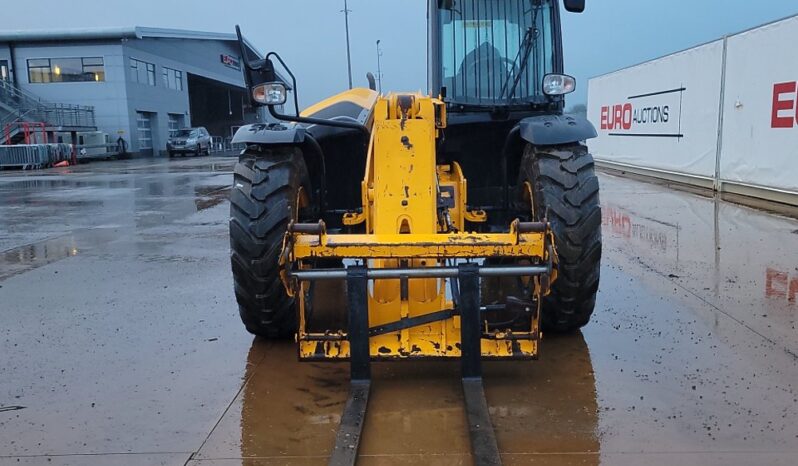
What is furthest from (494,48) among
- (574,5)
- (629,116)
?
(629,116)

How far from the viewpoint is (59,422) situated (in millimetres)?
3762

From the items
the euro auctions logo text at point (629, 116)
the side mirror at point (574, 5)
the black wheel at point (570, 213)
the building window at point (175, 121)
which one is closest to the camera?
the black wheel at point (570, 213)

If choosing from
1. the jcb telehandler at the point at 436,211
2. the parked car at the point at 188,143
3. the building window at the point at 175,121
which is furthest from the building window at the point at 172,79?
the jcb telehandler at the point at 436,211

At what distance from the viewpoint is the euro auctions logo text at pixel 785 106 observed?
36.4 ft

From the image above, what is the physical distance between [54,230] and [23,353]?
6.81m

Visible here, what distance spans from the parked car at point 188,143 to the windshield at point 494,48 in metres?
36.7

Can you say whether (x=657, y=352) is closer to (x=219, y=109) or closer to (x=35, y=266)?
(x=35, y=266)

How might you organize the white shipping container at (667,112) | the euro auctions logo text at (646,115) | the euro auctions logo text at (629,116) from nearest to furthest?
1. the white shipping container at (667,112)
2. the euro auctions logo text at (646,115)
3. the euro auctions logo text at (629,116)

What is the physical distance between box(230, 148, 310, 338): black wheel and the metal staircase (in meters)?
33.1

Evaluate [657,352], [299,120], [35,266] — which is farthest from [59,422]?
[35,266]

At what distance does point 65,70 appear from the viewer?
38.8 m

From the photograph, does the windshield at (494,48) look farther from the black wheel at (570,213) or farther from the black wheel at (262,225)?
the black wheel at (262,225)

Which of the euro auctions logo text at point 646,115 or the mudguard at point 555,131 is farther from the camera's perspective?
the euro auctions logo text at point 646,115

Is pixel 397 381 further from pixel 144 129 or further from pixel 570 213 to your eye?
pixel 144 129
